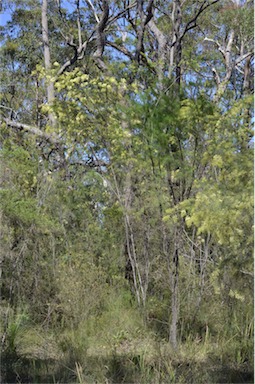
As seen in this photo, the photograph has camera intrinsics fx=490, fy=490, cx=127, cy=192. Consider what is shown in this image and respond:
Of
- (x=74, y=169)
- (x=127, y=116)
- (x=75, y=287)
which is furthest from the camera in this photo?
(x=74, y=169)

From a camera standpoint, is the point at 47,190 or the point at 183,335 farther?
the point at 47,190

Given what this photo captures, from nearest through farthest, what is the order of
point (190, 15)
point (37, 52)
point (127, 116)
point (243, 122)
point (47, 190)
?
point (243, 122) → point (127, 116) → point (47, 190) → point (190, 15) → point (37, 52)

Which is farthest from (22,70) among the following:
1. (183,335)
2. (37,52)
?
(183,335)

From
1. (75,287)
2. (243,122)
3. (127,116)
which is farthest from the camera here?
(75,287)

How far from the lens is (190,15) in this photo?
959 cm

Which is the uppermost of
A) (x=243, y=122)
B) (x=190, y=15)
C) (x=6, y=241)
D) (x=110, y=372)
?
(x=190, y=15)

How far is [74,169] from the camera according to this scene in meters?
6.80

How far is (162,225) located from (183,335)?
1041 mm

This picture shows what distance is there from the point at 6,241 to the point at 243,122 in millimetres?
2606

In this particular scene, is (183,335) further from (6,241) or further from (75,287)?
(6,241)

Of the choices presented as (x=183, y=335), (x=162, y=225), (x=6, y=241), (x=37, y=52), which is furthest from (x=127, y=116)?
(x=37, y=52)

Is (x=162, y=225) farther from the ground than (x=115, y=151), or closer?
closer

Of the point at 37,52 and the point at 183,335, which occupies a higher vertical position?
the point at 37,52

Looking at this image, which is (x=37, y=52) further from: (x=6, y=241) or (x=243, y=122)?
(x=243, y=122)
